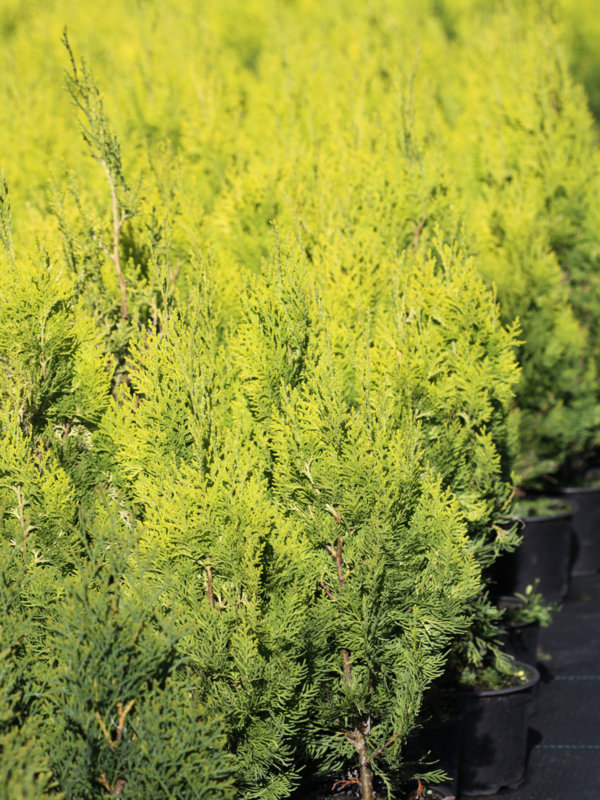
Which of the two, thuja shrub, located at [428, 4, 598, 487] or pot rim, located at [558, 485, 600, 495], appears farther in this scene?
pot rim, located at [558, 485, 600, 495]

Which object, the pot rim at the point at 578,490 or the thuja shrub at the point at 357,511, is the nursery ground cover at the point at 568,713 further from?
the thuja shrub at the point at 357,511

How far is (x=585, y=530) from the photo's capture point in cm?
820

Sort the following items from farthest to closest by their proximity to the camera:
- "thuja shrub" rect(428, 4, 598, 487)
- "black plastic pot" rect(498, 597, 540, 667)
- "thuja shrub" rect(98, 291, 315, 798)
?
1. "thuja shrub" rect(428, 4, 598, 487)
2. "black plastic pot" rect(498, 597, 540, 667)
3. "thuja shrub" rect(98, 291, 315, 798)

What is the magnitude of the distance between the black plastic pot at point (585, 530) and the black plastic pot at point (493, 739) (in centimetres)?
330

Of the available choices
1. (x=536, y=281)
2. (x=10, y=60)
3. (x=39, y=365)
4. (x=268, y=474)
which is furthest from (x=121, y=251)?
(x=10, y=60)

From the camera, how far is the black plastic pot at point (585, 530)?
8125 millimetres

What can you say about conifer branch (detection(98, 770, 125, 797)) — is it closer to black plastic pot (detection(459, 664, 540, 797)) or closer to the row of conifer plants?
the row of conifer plants

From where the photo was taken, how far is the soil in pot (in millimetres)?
6902

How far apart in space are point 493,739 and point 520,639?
96 centimetres

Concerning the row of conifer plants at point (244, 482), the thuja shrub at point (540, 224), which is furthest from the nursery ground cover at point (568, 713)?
the thuja shrub at point (540, 224)

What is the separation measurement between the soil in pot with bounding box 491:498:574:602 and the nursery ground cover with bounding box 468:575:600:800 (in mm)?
298

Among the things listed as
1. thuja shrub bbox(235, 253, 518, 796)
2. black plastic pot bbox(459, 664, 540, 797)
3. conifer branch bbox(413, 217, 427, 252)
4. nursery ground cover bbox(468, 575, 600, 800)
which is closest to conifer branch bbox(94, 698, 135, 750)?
thuja shrub bbox(235, 253, 518, 796)

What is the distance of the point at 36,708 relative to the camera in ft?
10.3

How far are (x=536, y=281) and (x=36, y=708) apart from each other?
528cm
